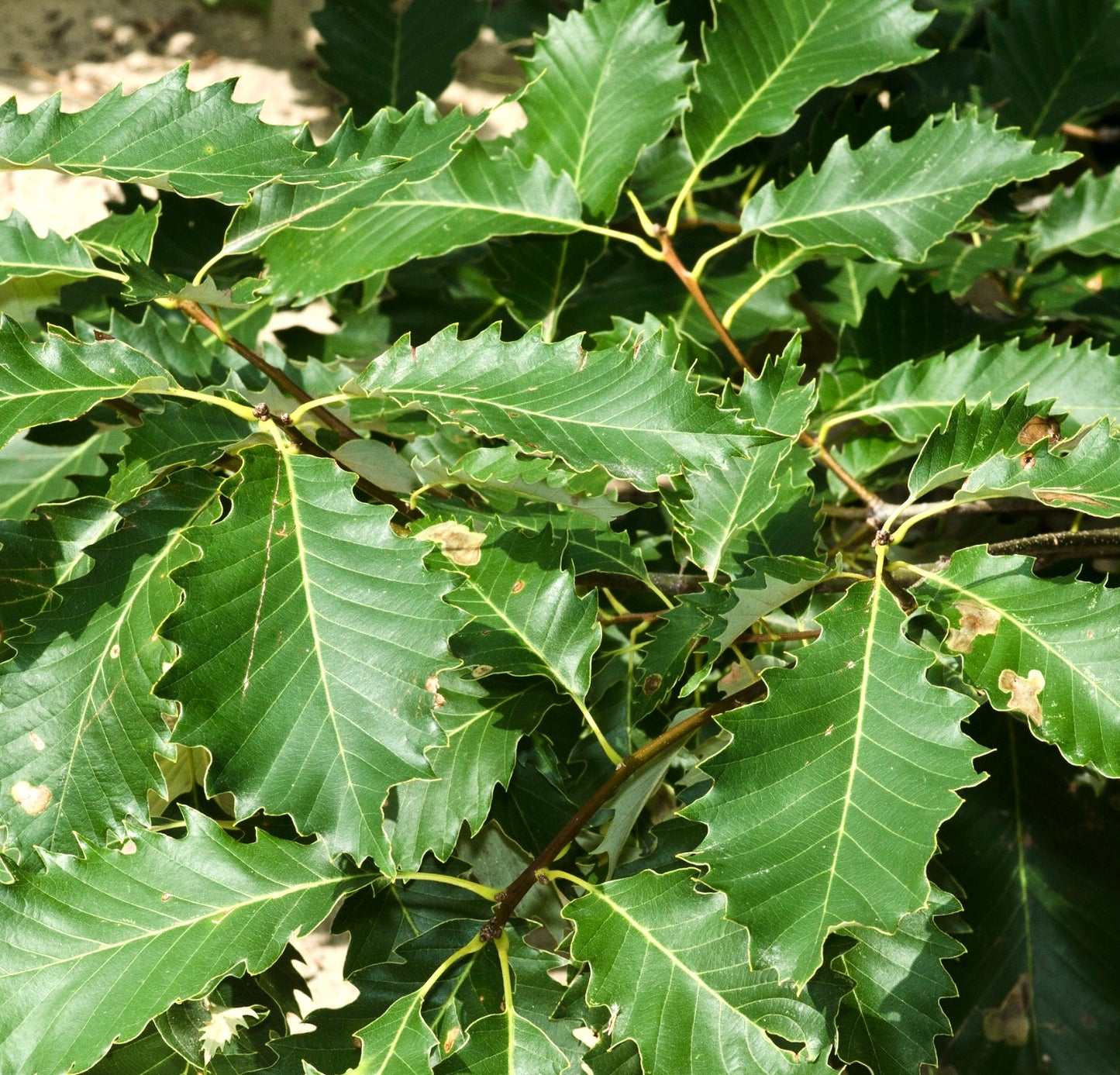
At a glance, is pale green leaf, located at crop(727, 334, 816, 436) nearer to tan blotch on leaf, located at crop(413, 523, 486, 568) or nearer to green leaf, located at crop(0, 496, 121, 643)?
tan blotch on leaf, located at crop(413, 523, 486, 568)

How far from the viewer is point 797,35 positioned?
1321mm

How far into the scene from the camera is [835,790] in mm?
795

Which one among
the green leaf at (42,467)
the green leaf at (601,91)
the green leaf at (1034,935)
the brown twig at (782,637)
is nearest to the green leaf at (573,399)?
the brown twig at (782,637)

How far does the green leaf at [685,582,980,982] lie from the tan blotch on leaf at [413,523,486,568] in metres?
0.30

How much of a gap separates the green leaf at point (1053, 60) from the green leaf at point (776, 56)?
0.48 metres

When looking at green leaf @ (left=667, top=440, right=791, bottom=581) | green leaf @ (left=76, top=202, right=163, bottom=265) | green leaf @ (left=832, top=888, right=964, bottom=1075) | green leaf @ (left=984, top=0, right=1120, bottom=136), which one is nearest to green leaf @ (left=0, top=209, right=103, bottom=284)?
green leaf @ (left=76, top=202, right=163, bottom=265)

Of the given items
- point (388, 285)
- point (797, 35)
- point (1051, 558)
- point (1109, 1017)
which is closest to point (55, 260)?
point (388, 285)

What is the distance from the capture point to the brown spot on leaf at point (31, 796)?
890 mm

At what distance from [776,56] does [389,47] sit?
28.2 inches

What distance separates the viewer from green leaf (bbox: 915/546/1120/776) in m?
0.82

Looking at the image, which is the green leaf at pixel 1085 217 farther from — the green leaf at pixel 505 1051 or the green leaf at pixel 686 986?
the green leaf at pixel 505 1051

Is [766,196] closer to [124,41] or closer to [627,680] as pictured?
[627,680]

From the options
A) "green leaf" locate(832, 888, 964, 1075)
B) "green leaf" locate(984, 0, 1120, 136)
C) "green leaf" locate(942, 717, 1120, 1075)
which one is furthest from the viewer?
"green leaf" locate(984, 0, 1120, 136)

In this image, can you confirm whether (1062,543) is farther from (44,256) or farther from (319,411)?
(44,256)
